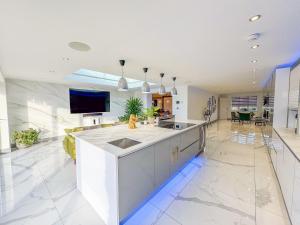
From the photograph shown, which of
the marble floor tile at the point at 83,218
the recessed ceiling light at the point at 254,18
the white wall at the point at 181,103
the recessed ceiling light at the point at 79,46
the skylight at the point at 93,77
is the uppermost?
the skylight at the point at 93,77

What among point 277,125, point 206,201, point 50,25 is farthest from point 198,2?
point 277,125

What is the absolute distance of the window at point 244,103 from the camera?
34.0ft

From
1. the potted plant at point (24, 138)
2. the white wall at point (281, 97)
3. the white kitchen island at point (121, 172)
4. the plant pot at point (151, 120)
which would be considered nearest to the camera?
the white kitchen island at point (121, 172)

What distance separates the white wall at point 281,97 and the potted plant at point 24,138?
22.0ft

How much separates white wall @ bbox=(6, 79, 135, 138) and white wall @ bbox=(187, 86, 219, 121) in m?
4.66

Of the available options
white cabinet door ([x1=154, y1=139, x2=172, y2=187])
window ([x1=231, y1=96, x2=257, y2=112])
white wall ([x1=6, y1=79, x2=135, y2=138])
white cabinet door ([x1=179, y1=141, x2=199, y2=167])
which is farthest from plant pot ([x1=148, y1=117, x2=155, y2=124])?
window ([x1=231, y1=96, x2=257, y2=112])

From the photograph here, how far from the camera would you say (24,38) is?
1.75m

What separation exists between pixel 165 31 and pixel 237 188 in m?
2.56

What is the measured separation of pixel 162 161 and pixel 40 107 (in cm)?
502

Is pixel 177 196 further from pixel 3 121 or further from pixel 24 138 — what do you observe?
pixel 3 121

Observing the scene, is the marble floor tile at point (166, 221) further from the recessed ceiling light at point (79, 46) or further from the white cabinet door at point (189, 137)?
the recessed ceiling light at point (79, 46)

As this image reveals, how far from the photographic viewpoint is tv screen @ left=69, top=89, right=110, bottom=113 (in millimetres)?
5652

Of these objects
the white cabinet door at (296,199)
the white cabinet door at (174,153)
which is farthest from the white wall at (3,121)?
the white cabinet door at (296,199)

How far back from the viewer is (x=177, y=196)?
2051 mm
